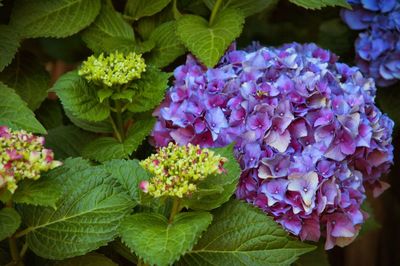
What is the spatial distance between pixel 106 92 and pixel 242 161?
9.0 inches

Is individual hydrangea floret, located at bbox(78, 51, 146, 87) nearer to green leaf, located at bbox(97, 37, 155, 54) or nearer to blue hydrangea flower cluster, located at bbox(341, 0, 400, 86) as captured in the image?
green leaf, located at bbox(97, 37, 155, 54)

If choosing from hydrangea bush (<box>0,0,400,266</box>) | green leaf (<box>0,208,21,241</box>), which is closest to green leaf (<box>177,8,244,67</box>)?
hydrangea bush (<box>0,0,400,266</box>)

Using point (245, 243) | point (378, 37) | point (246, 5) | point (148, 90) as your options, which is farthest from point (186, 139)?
point (378, 37)

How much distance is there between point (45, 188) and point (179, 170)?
174mm

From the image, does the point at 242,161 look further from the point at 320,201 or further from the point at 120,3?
the point at 120,3

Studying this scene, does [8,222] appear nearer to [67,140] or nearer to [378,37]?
[67,140]

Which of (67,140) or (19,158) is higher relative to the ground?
(19,158)

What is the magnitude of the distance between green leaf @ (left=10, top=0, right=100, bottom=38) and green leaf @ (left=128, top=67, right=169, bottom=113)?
0.59ft

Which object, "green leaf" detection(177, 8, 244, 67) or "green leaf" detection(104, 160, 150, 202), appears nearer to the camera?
"green leaf" detection(104, 160, 150, 202)

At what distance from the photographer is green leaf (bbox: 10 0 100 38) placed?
1.30 meters

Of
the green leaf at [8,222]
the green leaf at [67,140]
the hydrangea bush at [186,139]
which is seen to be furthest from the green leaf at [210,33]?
the green leaf at [8,222]

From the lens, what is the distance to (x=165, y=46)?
1.32m

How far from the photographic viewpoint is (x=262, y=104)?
3.72ft

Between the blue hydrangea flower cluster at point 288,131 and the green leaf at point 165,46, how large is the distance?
0.10 metres
